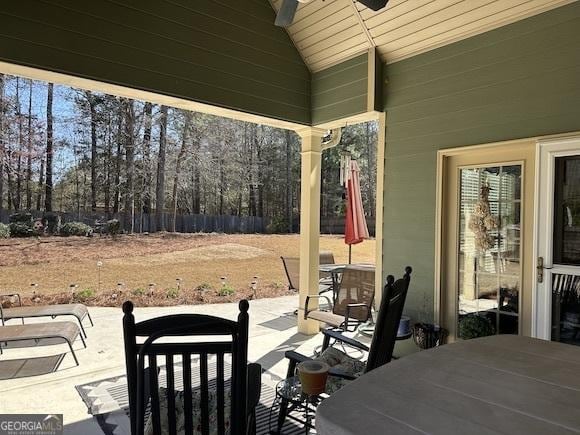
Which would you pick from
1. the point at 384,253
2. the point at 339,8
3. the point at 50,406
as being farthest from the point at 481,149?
the point at 50,406

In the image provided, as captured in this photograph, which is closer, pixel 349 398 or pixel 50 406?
pixel 349 398

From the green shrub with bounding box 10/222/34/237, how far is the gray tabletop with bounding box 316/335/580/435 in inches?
339

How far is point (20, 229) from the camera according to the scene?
8047 millimetres

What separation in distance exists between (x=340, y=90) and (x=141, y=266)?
6.06m

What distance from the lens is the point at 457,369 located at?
4.63 ft

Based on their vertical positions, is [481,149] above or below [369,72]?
below

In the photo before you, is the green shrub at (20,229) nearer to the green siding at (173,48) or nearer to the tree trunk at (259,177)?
the tree trunk at (259,177)

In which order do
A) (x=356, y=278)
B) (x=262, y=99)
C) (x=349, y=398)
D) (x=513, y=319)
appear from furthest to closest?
1. (x=356, y=278)
2. (x=262, y=99)
3. (x=513, y=319)
4. (x=349, y=398)

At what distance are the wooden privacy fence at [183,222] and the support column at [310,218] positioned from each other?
19.5ft

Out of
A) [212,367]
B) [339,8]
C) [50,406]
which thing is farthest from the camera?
[339,8]

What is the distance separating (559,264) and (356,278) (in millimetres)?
2197

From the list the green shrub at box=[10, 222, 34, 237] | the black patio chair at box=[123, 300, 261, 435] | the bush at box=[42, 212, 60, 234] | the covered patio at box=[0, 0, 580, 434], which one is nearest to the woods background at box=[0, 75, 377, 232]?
the bush at box=[42, 212, 60, 234]

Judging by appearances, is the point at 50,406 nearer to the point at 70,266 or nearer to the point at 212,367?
the point at 212,367

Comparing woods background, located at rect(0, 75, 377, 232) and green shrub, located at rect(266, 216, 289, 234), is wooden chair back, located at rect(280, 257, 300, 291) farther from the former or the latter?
green shrub, located at rect(266, 216, 289, 234)
